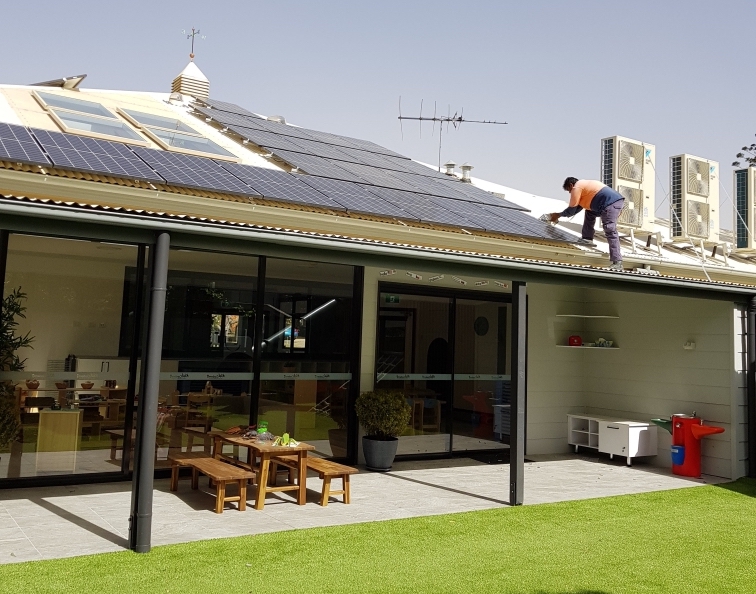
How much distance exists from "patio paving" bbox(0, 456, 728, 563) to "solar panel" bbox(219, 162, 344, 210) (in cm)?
350

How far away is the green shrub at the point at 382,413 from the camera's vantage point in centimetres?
1000

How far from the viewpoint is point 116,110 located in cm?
1068

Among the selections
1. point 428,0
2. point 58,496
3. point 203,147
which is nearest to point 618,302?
point 428,0

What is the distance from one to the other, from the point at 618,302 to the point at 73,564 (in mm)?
9834

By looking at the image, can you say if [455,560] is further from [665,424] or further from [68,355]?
[665,424]

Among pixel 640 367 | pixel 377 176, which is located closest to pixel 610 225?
pixel 640 367

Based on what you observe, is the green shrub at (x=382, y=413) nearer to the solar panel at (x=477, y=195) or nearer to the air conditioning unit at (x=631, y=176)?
the solar panel at (x=477, y=195)

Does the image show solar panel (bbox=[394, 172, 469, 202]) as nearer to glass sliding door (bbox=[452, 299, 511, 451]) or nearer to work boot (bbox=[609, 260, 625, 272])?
glass sliding door (bbox=[452, 299, 511, 451])

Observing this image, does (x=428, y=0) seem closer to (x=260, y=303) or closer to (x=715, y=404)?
(x=260, y=303)

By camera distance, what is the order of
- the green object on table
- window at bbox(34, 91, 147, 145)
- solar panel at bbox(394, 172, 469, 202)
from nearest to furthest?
window at bbox(34, 91, 147, 145), the green object on table, solar panel at bbox(394, 172, 469, 202)

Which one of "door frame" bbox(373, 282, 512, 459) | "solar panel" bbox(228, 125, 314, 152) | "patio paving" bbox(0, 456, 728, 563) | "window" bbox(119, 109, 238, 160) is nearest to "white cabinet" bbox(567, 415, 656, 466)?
"patio paving" bbox(0, 456, 728, 563)

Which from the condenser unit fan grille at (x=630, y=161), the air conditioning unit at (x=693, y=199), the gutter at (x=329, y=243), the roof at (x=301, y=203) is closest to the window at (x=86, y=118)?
the roof at (x=301, y=203)

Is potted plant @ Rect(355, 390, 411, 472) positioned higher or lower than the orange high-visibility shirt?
lower

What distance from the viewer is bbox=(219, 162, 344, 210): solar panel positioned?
28.3 feet
